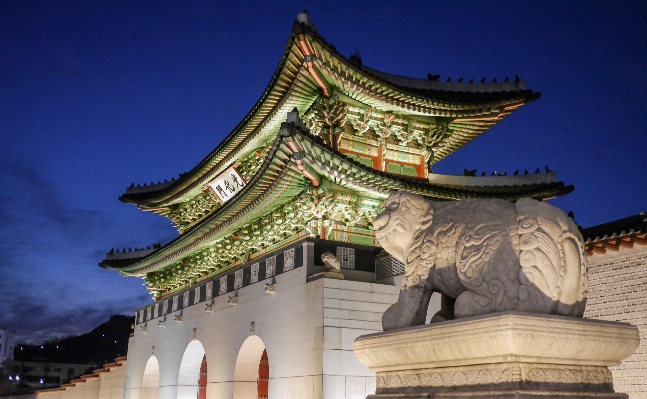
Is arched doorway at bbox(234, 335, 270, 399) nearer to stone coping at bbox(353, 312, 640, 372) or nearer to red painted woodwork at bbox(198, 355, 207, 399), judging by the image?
red painted woodwork at bbox(198, 355, 207, 399)

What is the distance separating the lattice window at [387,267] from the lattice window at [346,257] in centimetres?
63

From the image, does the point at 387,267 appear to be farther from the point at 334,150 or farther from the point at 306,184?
the point at 334,150

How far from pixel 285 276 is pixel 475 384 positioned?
1254 centimetres

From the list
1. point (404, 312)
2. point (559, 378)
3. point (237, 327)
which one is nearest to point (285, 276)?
point (237, 327)

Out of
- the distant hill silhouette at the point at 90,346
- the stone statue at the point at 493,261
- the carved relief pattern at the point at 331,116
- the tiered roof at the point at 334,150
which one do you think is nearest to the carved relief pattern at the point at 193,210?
the tiered roof at the point at 334,150

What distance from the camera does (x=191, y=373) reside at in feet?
72.4

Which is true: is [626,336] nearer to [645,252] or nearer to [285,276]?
[645,252]

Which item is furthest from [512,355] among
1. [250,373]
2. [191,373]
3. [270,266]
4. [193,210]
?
[193,210]

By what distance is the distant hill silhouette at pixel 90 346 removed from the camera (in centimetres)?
8538

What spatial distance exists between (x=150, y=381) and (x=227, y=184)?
365 inches

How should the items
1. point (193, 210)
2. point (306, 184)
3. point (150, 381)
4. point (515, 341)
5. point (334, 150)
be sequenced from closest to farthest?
point (515, 341)
point (334, 150)
point (306, 184)
point (193, 210)
point (150, 381)

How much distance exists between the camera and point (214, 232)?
772 inches

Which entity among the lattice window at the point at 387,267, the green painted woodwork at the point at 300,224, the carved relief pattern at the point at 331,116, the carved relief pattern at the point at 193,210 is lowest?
the lattice window at the point at 387,267

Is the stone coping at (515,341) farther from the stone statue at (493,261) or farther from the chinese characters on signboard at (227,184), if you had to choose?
the chinese characters on signboard at (227,184)
